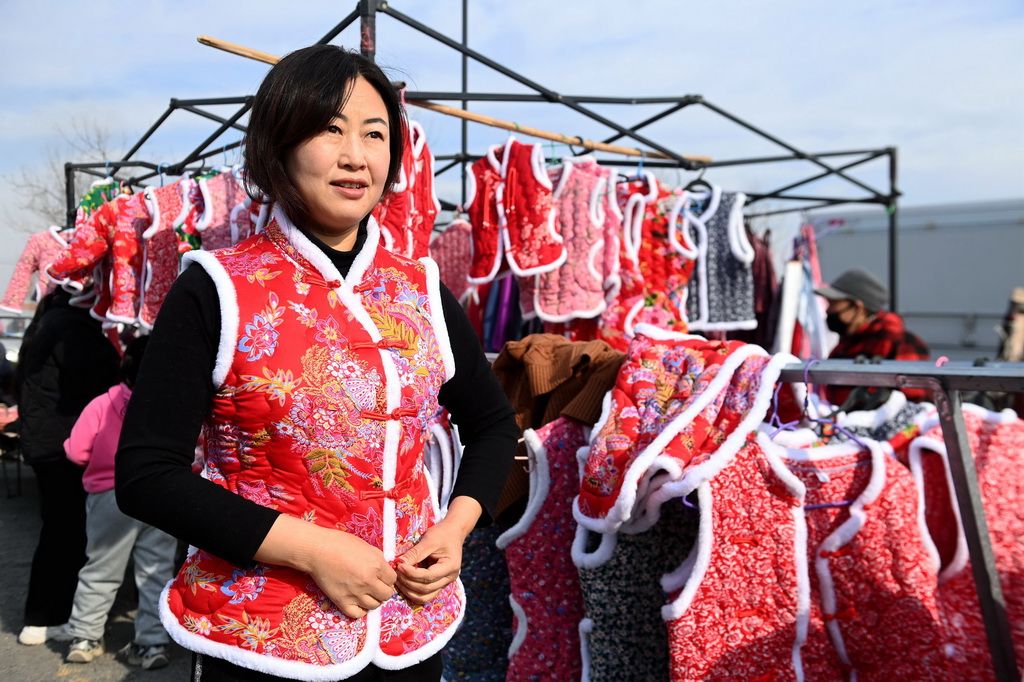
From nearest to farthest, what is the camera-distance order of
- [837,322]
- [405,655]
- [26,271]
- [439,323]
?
[405,655] → [439,323] → [837,322] → [26,271]

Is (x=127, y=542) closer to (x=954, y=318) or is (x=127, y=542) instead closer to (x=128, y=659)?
(x=128, y=659)

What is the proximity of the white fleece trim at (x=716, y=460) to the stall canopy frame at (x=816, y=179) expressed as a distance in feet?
0.39

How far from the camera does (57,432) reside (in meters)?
4.33

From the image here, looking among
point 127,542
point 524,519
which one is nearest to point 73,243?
point 127,542

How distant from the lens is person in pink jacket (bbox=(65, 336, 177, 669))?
3848 millimetres

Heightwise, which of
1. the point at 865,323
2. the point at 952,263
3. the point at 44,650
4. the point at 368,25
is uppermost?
the point at 368,25

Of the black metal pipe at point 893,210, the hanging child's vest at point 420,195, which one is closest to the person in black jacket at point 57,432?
the hanging child's vest at point 420,195

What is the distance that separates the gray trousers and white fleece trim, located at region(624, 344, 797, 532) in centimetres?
299

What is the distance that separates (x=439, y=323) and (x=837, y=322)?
345 centimetres

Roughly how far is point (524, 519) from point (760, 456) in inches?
30.8

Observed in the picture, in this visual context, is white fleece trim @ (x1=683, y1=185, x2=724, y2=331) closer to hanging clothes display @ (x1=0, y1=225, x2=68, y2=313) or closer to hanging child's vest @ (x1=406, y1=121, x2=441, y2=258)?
hanging child's vest @ (x1=406, y1=121, x2=441, y2=258)

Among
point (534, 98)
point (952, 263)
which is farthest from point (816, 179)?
point (952, 263)

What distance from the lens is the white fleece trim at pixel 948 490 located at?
1846mm

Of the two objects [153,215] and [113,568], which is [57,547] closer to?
[113,568]
